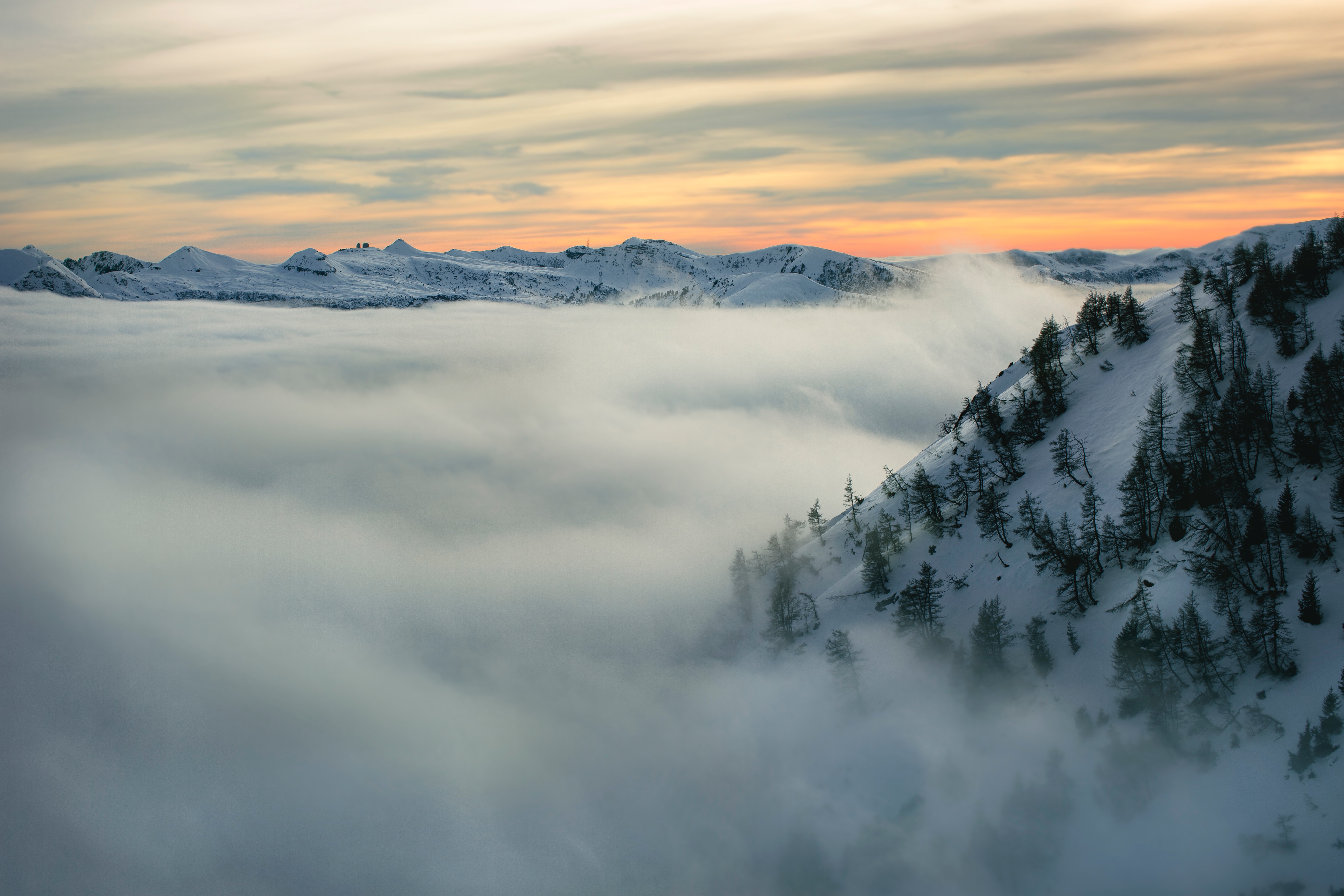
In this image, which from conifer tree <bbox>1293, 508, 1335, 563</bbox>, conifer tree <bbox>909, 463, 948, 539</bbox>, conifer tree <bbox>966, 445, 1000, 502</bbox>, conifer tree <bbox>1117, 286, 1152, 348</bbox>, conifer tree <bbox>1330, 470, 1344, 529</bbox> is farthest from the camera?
conifer tree <bbox>1117, 286, 1152, 348</bbox>

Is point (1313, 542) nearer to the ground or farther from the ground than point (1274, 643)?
farther from the ground

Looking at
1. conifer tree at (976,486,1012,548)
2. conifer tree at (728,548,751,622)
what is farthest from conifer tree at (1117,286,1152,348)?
conifer tree at (728,548,751,622)

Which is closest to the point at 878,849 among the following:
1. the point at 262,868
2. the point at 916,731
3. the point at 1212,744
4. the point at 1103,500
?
the point at 916,731

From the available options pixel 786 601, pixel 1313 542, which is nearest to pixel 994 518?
pixel 1313 542

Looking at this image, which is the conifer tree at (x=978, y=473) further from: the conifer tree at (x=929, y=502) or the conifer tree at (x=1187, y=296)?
the conifer tree at (x=1187, y=296)

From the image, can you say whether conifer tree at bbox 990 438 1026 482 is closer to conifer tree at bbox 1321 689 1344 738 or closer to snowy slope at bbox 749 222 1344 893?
snowy slope at bbox 749 222 1344 893

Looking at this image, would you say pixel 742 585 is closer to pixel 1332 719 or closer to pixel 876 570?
pixel 876 570

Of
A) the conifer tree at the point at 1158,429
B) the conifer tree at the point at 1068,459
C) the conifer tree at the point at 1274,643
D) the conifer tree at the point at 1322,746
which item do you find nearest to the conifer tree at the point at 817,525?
the conifer tree at the point at 1068,459
